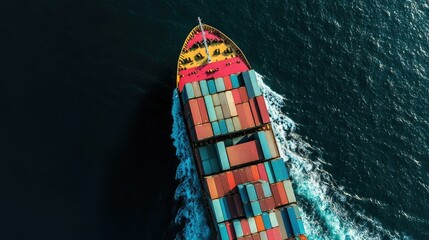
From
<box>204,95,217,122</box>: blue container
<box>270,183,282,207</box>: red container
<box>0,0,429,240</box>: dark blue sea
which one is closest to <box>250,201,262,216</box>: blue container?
<box>270,183,282,207</box>: red container

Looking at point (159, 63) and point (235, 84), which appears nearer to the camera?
point (235, 84)

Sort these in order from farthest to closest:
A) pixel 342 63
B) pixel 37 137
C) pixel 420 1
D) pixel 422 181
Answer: pixel 420 1 → pixel 342 63 → pixel 422 181 → pixel 37 137

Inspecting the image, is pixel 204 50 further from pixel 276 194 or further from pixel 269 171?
pixel 276 194

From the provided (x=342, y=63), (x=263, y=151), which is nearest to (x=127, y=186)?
(x=263, y=151)

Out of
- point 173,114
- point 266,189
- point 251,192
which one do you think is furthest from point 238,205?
point 173,114

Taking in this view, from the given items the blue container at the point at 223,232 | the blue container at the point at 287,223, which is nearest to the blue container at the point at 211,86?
the blue container at the point at 223,232

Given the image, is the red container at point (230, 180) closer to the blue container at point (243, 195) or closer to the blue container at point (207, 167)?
the blue container at point (243, 195)

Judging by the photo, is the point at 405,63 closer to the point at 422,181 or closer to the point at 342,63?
the point at 342,63
